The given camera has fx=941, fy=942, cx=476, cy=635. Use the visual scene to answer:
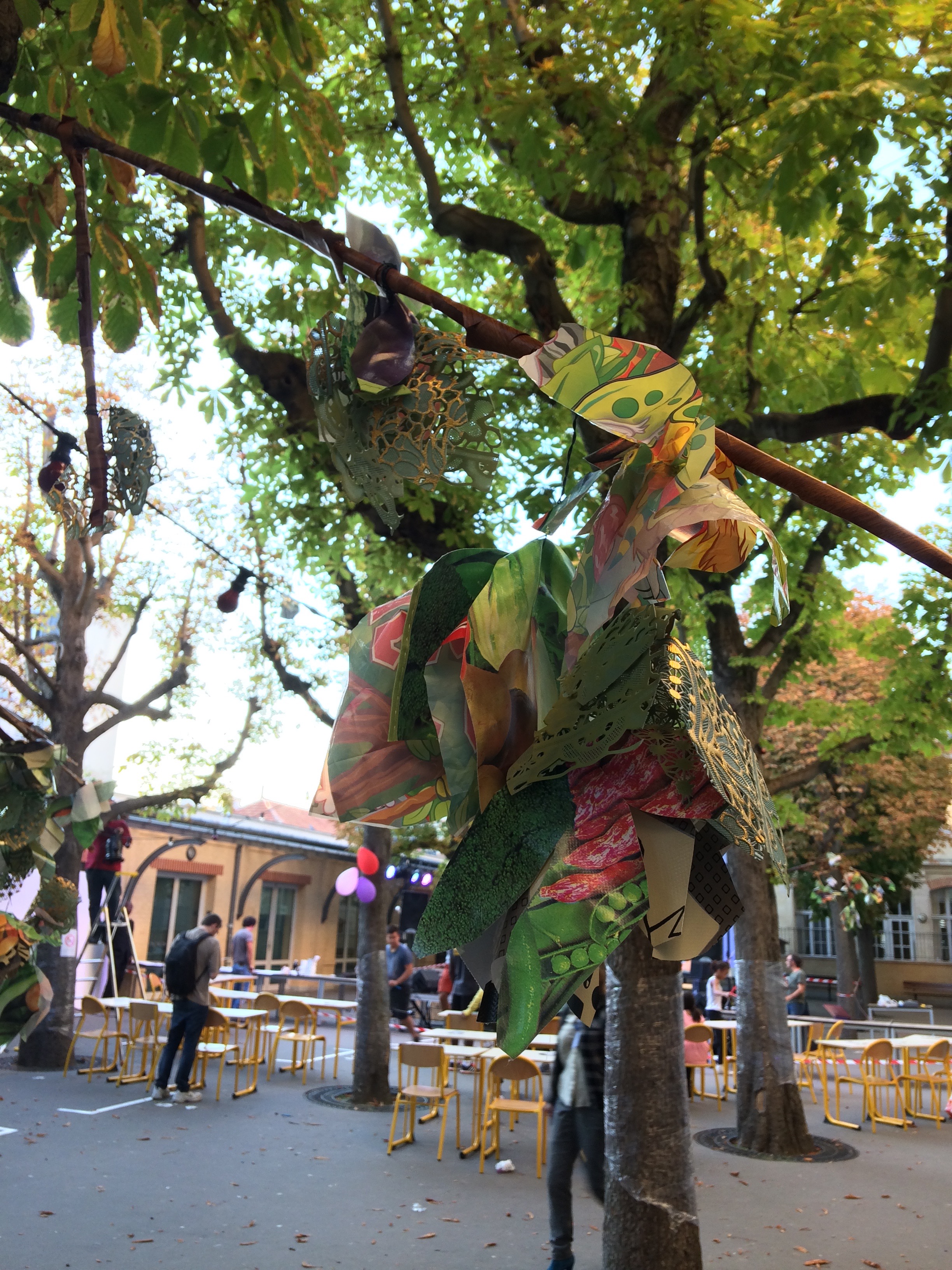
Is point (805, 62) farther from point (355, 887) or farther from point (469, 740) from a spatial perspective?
point (355, 887)

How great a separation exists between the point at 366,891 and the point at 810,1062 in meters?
5.72

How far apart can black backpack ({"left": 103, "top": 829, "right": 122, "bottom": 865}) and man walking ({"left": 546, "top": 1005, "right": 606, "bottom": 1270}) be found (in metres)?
7.29

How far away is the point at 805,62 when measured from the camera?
463 centimetres

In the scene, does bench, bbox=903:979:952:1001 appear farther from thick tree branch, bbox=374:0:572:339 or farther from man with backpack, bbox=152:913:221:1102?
thick tree branch, bbox=374:0:572:339

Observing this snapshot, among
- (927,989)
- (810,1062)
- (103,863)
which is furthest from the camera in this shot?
(927,989)

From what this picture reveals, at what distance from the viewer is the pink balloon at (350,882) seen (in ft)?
33.0

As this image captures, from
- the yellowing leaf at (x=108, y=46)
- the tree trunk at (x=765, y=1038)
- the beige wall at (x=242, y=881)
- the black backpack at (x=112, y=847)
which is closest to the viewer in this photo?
the yellowing leaf at (x=108, y=46)

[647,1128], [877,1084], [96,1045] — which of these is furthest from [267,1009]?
[647,1128]

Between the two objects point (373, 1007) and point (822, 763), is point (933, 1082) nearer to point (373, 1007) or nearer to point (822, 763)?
point (822, 763)

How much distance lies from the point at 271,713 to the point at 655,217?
9955mm

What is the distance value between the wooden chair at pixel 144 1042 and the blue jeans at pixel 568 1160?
5966 mm

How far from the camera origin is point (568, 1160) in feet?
16.1

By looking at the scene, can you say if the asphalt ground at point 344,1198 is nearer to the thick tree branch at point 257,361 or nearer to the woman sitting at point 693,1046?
the woman sitting at point 693,1046

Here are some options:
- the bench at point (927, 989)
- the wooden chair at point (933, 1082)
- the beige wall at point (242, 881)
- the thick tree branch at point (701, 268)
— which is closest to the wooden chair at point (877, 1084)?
the wooden chair at point (933, 1082)
